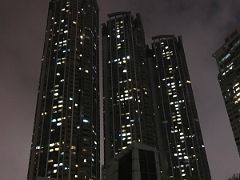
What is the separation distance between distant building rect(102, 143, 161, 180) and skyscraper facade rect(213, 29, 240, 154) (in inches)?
4892

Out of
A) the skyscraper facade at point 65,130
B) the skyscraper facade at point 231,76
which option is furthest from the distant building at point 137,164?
the skyscraper facade at point 231,76

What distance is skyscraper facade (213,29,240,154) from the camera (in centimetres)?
16226

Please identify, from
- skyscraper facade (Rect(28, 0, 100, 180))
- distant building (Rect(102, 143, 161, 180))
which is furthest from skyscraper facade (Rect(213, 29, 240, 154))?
distant building (Rect(102, 143, 161, 180))

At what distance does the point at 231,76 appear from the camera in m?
177

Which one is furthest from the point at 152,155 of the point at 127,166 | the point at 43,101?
the point at 43,101

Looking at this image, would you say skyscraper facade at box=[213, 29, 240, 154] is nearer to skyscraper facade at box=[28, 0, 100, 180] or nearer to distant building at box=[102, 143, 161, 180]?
skyscraper facade at box=[28, 0, 100, 180]

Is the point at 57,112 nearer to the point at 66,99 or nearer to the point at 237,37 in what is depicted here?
the point at 66,99

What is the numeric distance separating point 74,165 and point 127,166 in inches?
4821

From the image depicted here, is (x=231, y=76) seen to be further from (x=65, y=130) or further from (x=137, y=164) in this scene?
(x=137, y=164)

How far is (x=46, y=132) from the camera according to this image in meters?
173

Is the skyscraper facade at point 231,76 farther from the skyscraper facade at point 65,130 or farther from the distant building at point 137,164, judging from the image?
the distant building at point 137,164

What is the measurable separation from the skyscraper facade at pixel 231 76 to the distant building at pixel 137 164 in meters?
124

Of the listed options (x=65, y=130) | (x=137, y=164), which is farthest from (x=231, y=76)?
(x=137, y=164)

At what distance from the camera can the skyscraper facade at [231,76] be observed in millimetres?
162262
